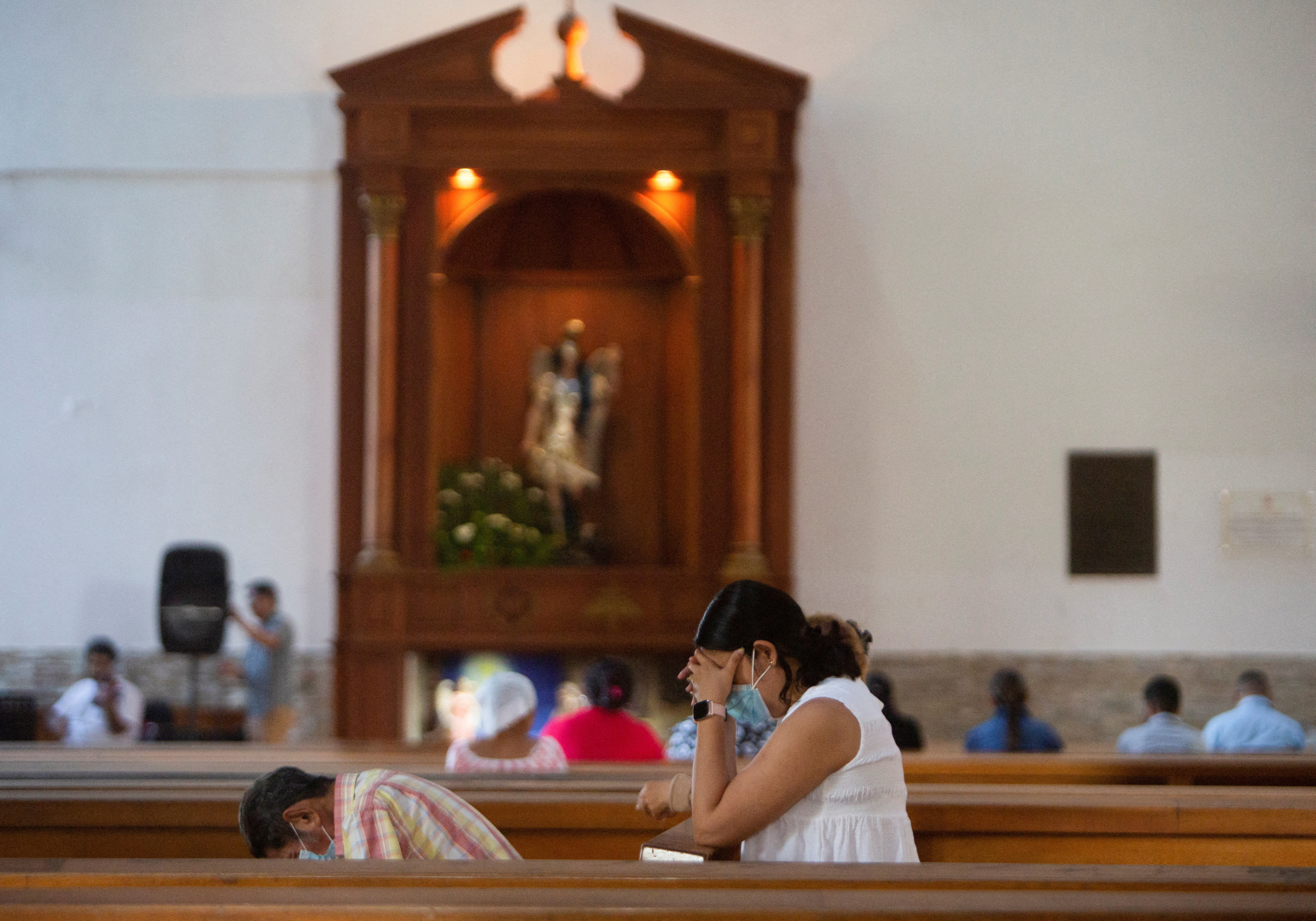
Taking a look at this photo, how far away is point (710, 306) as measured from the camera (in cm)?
856

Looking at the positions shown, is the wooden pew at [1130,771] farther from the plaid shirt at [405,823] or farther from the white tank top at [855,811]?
the plaid shirt at [405,823]

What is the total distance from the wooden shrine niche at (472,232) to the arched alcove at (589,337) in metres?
0.23

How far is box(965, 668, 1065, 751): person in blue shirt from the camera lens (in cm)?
616

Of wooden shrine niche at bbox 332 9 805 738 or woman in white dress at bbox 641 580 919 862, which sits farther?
→ wooden shrine niche at bbox 332 9 805 738

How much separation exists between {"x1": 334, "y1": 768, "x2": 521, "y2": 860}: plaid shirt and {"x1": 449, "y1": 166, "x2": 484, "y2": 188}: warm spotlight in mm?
6103

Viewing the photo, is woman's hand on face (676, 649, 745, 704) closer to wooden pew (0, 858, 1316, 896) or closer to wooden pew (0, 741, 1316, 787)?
wooden pew (0, 858, 1316, 896)

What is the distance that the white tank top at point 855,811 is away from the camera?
2.59 meters

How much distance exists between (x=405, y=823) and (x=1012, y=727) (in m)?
3.97

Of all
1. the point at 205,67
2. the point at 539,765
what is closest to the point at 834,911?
the point at 539,765

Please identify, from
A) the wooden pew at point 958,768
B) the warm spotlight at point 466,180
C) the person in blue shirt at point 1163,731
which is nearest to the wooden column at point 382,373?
the warm spotlight at point 466,180

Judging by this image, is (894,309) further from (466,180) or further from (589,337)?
(466,180)

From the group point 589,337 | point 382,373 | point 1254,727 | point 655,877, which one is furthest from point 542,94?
point 655,877

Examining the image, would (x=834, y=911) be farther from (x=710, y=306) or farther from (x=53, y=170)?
(x=53, y=170)

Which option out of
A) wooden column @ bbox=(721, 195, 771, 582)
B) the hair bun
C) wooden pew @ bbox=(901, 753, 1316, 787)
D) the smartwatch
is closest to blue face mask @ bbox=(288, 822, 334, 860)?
the smartwatch
